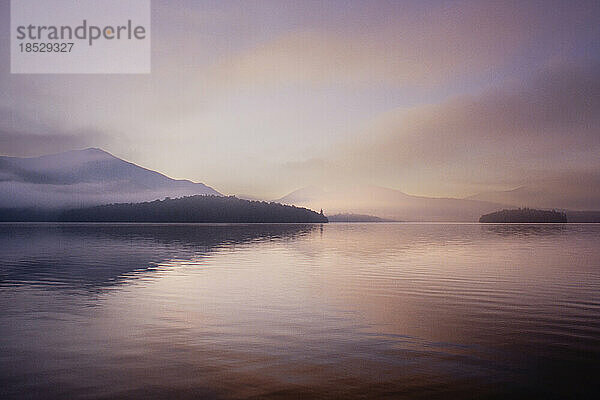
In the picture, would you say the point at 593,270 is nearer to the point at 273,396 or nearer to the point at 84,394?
the point at 273,396

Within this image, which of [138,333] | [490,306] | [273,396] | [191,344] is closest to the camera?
[273,396]

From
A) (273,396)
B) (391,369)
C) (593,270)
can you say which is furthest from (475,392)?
(593,270)

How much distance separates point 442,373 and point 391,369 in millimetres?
1778

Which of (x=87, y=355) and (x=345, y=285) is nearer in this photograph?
(x=87, y=355)

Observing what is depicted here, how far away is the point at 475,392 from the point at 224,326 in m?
13.2

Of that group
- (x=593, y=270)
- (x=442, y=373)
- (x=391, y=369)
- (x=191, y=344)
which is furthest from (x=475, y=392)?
(x=593, y=270)

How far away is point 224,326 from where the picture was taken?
78.0 feet

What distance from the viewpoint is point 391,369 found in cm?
1678

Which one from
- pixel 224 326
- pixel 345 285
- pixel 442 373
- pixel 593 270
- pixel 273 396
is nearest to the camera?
pixel 273 396

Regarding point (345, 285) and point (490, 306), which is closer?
point (490, 306)

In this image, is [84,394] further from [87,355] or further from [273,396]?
[273,396]

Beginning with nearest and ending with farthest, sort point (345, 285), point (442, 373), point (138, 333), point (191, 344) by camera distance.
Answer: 1. point (442, 373)
2. point (191, 344)
3. point (138, 333)
4. point (345, 285)

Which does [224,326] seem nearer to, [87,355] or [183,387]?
[87,355]

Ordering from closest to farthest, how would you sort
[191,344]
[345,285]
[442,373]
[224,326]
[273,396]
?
[273,396]
[442,373]
[191,344]
[224,326]
[345,285]
